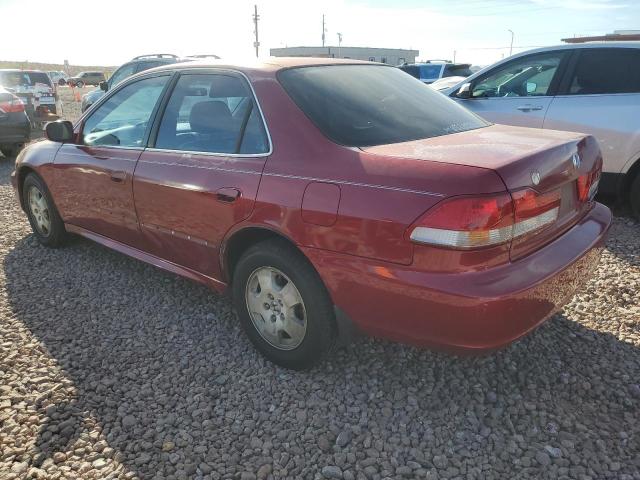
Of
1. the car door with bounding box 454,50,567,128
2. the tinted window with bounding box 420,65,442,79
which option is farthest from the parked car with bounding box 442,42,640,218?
the tinted window with bounding box 420,65,442,79

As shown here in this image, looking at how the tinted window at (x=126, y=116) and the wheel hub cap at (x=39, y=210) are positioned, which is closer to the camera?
the tinted window at (x=126, y=116)

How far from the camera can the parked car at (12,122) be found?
9.26 metres

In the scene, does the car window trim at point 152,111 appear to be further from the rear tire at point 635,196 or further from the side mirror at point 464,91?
the rear tire at point 635,196

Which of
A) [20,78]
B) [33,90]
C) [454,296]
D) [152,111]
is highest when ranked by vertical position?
[152,111]

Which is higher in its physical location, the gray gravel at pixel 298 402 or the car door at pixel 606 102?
the car door at pixel 606 102

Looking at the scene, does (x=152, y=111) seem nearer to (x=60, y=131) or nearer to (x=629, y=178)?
(x=60, y=131)

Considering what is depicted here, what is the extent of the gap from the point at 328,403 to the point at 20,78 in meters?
15.2

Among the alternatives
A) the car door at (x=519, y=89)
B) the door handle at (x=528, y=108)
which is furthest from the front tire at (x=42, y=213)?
the door handle at (x=528, y=108)

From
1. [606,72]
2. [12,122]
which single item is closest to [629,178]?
[606,72]

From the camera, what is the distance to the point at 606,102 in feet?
16.4

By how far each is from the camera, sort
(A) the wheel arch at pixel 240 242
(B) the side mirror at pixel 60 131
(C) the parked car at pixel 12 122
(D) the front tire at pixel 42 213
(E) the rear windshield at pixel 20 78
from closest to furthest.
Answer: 1. (A) the wheel arch at pixel 240 242
2. (B) the side mirror at pixel 60 131
3. (D) the front tire at pixel 42 213
4. (C) the parked car at pixel 12 122
5. (E) the rear windshield at pixel 20 78

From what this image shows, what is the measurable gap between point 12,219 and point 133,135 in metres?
3.17

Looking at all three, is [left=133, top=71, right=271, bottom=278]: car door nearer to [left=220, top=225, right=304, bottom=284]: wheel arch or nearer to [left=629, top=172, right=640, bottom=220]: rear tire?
[left=220, top=225, right=304, bottom=284]: wheel arch

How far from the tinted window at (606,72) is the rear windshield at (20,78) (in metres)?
14.0
